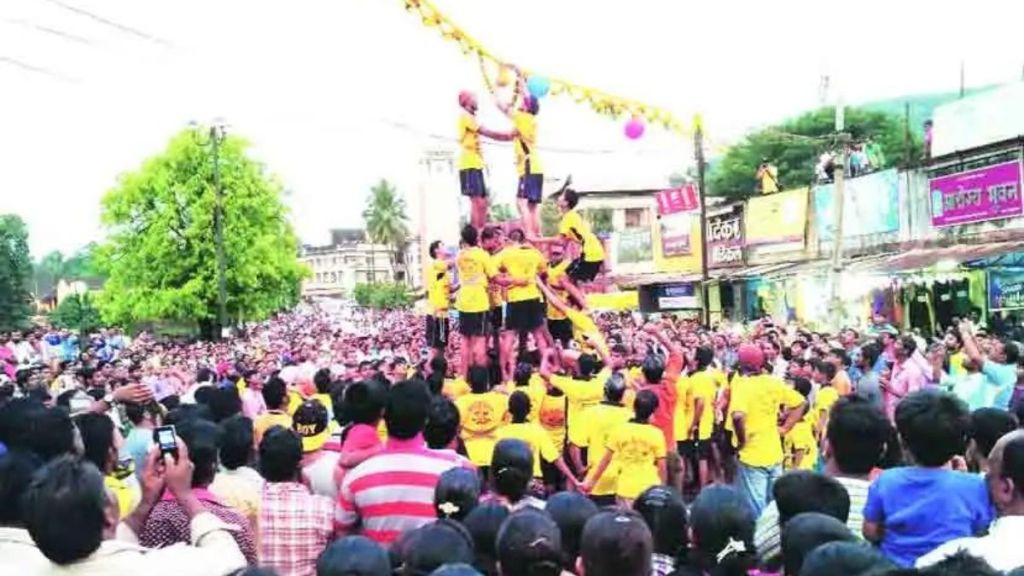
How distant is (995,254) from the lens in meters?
18.5

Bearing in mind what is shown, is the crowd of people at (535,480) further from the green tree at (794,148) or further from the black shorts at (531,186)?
the green tree at (794,148)

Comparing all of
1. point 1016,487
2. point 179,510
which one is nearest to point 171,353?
point 179,510

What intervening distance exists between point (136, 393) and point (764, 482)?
4.51 metres

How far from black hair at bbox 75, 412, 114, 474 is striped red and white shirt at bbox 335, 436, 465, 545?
46.2 inches

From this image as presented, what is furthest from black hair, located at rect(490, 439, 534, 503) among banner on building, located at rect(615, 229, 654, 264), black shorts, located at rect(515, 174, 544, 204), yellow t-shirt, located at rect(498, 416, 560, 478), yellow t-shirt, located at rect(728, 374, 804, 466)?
banner on building, located at rect(615, 229, 654, 264)

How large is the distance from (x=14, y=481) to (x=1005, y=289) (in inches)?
684

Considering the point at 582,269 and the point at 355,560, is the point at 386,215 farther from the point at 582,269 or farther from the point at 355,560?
the point at 355,560

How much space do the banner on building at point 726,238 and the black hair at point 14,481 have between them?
26506 millimetres

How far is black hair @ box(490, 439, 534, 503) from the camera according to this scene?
4836 mm

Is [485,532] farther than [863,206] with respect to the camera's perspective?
No

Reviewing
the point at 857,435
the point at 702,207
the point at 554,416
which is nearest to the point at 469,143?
the point at 554,416

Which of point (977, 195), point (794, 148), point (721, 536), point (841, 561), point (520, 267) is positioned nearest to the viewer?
point (841, 561)

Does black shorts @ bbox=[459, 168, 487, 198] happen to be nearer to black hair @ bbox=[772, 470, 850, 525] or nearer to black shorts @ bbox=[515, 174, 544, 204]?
black shorts @ bbox=[515, 174, 544, 204]

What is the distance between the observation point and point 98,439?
204 inches
